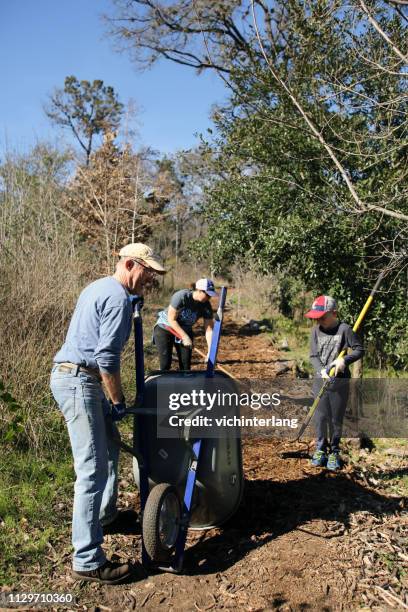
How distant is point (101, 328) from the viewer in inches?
123

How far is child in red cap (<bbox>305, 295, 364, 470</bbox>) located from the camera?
4.92 meters

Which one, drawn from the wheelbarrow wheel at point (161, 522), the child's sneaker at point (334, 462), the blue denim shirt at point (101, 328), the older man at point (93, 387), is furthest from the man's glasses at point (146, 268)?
the child's sneaker at point (334, 462)

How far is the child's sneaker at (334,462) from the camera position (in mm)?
5004

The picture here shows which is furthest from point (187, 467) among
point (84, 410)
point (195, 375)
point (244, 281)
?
point (244, 281)

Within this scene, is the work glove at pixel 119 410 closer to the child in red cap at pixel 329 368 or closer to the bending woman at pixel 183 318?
the child in red cap at pixel 329 368

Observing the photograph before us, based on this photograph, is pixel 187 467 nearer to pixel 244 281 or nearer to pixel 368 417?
pixel 368 417

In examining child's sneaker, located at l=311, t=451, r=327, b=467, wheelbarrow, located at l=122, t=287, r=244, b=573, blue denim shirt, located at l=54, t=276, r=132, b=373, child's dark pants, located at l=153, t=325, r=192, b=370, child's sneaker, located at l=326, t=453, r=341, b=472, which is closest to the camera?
blue denim shirt, located at l=54, t=276, r=132, b=373

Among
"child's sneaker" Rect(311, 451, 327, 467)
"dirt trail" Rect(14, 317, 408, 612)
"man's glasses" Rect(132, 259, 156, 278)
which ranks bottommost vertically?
"dirt trail" Rect(14, 317, 408, 612)

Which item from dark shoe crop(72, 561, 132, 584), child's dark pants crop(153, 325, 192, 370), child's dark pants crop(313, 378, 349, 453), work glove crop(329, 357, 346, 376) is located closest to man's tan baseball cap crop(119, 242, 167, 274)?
dark shoe crop(72, 561, 132, 584)

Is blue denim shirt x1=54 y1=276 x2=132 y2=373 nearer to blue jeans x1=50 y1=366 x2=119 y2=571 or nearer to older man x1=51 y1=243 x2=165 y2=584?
older man x1=51 y1=243 x2=165 y2=584

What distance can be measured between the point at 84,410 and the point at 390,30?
5644 mm

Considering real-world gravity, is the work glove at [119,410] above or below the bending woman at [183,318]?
below

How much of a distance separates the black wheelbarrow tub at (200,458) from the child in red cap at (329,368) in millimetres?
1542

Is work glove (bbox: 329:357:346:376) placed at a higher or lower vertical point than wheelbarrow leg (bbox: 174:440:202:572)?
higher
